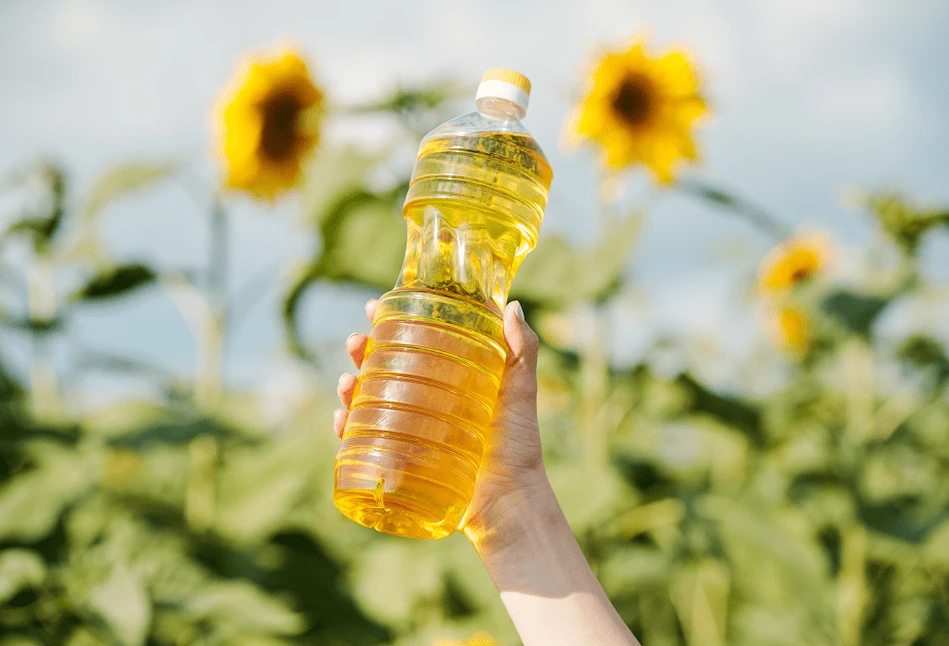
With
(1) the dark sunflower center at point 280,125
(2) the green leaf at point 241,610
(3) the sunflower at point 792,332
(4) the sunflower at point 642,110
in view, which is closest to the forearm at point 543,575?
(2) the green leaf at point 241,610

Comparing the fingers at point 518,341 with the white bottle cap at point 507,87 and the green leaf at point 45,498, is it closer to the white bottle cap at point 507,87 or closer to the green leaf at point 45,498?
the white bottle cap at point 507,87

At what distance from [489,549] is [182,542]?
118 centimetres

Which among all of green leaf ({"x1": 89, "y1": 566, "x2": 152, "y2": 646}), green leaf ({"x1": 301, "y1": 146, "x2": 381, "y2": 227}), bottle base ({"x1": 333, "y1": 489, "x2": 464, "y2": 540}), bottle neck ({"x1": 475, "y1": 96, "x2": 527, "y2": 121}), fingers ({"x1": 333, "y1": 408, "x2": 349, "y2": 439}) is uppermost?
green leaf ({"x1": 301, "y1": 146, "x2": 381, "y2": 227})

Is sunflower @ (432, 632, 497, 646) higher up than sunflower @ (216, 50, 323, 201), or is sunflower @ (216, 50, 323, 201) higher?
sunflower @ (216, 50, 323, 201)

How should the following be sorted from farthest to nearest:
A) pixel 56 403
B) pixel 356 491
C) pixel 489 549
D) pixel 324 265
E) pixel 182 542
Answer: pixel 56 403
pixel 182 542
pixel 324 265
pixel 489 549
pixel 356 491

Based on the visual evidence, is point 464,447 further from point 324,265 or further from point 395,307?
point 324,265

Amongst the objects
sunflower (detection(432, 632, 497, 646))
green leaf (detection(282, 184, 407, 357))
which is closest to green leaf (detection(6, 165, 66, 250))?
green leaf (detection(282, 184, 407, 357))

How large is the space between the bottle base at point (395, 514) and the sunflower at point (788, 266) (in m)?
2.28

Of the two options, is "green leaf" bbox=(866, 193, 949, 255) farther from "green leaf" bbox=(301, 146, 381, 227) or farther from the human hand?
the human hand

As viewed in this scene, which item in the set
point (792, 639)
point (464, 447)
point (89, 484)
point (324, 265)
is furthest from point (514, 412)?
point (792, 639)

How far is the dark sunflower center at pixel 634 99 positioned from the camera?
2.34 metres

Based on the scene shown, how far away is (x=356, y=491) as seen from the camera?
1.08 meters

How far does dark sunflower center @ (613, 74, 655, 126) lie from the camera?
92.0 inches

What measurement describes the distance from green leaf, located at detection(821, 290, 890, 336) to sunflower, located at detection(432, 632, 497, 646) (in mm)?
1020
